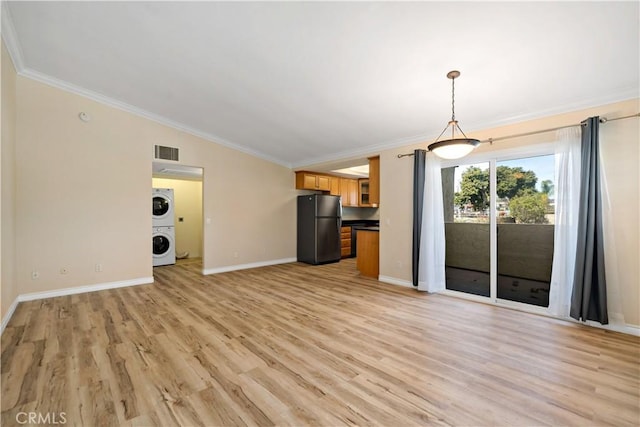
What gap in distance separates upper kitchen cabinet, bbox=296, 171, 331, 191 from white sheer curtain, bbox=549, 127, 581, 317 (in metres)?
4.94

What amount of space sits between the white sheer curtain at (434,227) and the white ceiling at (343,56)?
580 millimetres

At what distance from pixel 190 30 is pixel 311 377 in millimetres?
3241

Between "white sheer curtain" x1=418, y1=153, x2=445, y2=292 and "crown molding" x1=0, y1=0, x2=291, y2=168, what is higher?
"crown molding" x1=0, y1=0, x2=291, y2=168

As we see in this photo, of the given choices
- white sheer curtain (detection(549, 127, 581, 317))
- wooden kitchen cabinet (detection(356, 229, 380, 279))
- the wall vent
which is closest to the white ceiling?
white sheer curtain (detection(549, 127, 581, 317))

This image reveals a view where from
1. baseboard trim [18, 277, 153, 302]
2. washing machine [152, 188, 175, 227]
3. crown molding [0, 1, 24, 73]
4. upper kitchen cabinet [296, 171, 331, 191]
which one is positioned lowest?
baseboard trim [18, 277, 153, 302]

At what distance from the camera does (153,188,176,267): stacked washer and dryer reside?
6.43m

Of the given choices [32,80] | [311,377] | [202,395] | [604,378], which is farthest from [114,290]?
[604,378]

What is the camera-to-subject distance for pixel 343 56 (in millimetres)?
2627

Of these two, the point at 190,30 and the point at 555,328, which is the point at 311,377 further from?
the point at 190,30

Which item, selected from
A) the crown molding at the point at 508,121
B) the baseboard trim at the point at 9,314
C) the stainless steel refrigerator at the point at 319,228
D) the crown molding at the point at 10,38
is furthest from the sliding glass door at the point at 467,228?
the baseboard trim at the point at 9,314

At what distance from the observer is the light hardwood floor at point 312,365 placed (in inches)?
66.5

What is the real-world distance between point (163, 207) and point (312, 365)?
5.98m

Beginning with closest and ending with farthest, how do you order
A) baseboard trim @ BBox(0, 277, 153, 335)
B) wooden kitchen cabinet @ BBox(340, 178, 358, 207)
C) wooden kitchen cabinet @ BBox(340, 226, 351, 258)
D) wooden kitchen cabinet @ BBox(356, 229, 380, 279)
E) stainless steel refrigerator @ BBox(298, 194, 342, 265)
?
baseboard trim @ BBox(0, 277, 153, 335)
wooden kitchen cabinet @ BBox(356, 229, 380, 279)
stainless steel refrigerator @ BBox(298, 194, 342, 265)
wooden kitchen cabinet @ BBox(340, 226, 351, 258)
wooden kitchen cabinet @ BBox(340, 178, 358, 207)

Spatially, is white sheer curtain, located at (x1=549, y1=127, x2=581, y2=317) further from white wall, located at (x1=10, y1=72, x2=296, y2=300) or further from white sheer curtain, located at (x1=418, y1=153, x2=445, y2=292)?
white wall, located at (x1=10, y1=72, x2=296, y2=300)
